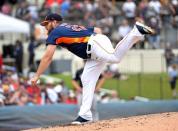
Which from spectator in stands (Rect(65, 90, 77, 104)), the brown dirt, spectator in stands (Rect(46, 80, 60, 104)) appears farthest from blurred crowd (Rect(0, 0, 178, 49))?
the brown dirt

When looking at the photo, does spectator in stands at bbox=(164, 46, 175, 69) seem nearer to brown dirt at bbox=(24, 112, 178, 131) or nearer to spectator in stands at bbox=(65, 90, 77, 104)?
spectator in stands at bbox=(65, 90, 77, 104)

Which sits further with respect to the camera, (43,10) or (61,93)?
(43,10)

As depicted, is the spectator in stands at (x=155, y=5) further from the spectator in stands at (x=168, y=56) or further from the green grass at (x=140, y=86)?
the green grass at (x=140, y=86)

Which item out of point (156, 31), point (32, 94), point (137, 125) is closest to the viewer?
point (137, 125)

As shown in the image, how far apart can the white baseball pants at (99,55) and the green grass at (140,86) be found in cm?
993

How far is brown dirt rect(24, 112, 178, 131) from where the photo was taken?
9.00 metres

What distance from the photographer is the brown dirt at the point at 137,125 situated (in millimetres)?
9000

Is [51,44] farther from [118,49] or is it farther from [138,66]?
[138,66]

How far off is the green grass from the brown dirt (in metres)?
9.94

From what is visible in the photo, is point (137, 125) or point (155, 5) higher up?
point (155, 5)

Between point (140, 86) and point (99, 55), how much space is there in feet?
40.2

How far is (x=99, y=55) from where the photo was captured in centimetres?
973

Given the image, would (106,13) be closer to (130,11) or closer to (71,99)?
(130,11)

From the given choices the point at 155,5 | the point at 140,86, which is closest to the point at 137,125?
the point at 140,86
